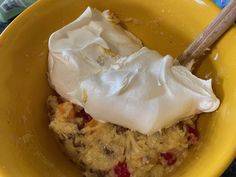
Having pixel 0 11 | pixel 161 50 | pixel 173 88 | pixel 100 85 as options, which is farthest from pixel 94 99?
pixel 0 11

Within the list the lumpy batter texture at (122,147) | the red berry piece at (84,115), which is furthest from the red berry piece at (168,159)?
the red berry piece at (84,115)

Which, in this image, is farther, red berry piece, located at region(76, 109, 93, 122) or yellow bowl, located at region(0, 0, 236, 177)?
red berry piece, located at region(76, 109, 93, 122)

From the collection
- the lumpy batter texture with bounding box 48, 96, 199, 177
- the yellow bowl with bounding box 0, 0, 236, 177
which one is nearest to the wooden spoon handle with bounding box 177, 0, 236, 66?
the yellow bowl with bounding box 0, 0, 236, 177

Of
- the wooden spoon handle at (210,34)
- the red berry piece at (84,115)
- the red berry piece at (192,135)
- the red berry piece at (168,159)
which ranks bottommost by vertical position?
the red berry piece at (84,115)

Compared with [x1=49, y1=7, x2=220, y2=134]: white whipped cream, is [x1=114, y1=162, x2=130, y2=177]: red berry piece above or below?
below

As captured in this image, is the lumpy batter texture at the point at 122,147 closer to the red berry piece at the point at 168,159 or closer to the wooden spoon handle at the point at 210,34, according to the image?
the red berry piece at the point at 168,159

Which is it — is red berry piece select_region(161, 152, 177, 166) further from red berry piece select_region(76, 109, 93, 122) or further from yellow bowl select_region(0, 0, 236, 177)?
red berry piece select_region(76, 109, 93, 122)

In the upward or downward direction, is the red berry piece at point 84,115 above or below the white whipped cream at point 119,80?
below
